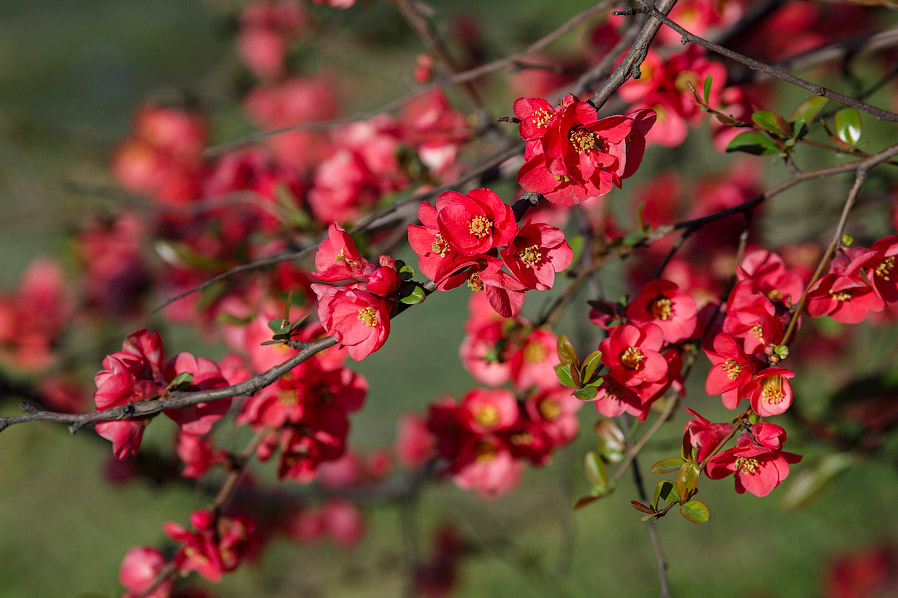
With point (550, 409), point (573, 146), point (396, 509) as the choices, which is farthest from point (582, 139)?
point (396, 509)

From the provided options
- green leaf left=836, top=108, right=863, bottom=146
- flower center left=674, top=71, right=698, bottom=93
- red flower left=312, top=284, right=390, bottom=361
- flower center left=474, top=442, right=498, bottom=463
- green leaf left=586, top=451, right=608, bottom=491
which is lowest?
flower center left=474, top=442, right=498, bottom=463

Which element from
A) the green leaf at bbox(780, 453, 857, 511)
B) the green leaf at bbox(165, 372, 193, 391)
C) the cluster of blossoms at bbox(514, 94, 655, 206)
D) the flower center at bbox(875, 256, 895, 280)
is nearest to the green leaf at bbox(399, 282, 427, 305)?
the cluster of blossoms at bbox(514, 94, 655, 206)

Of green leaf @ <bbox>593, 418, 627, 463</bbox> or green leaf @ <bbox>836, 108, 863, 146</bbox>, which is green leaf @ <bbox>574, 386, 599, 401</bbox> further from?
green leaf @ <bbox>836, 108, 863, 146</bbox>

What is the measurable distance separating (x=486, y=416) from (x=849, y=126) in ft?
1.79

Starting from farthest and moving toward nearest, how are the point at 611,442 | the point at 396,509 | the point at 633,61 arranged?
the point at 396,509
the point at 611,442
the point at 633,61

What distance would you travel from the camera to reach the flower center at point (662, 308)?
67cm

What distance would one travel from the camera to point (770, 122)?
2.10 ft

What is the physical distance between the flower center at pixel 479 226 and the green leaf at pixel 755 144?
329 mm

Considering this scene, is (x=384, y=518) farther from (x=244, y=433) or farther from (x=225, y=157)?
(x=225, y=157)

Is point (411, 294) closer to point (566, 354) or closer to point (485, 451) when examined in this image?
point (566, 354)

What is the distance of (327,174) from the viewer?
3.72 feet

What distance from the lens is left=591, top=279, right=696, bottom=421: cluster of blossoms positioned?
1.99 feet

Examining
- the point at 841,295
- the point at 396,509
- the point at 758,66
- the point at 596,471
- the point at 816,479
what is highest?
the point at 758,66

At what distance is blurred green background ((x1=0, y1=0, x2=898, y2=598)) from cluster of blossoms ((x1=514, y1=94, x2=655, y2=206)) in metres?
0.77
